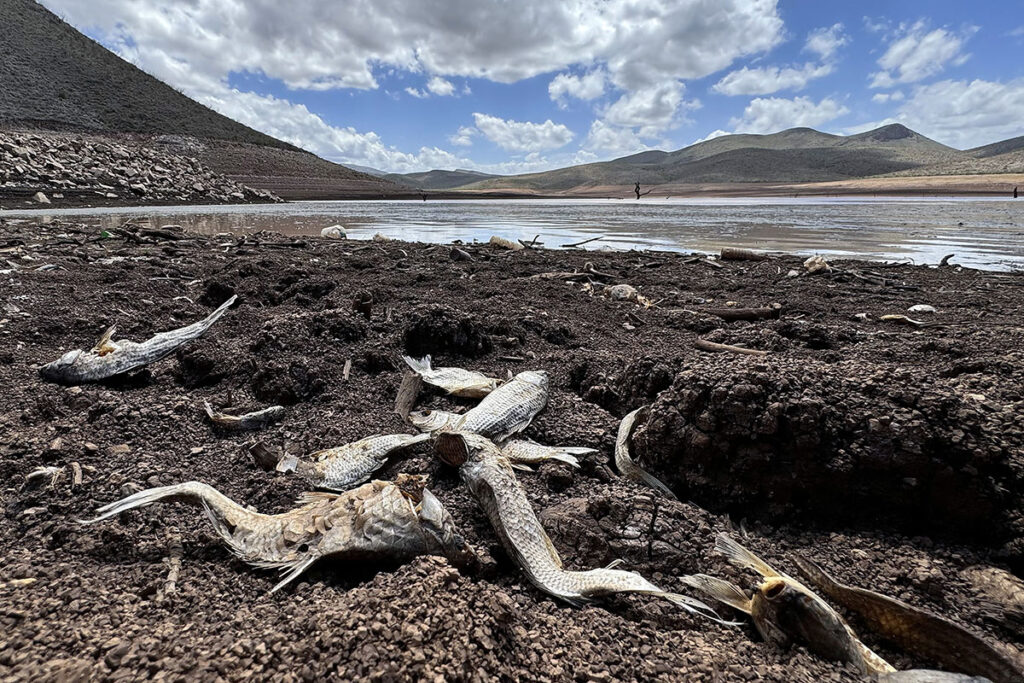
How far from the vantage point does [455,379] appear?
2863 millimetres

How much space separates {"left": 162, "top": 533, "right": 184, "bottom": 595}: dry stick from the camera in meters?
1.38

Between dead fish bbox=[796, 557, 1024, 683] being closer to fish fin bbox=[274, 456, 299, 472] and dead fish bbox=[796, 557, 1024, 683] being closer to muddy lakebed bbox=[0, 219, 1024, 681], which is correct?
muddy lakebed bbox=[0, 219, 1024, 681]

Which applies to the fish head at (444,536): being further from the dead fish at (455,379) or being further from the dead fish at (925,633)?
the dead fish at (455,379)

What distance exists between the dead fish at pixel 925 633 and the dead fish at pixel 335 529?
1.07m

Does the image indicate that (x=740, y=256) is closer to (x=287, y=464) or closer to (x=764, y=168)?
(x=287, y=464)

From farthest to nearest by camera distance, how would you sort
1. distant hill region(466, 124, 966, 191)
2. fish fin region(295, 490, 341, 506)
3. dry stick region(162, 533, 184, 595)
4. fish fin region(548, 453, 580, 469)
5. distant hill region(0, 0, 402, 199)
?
distant hill region(466, 124, 966, 191) → distant hill region(0, 0, 402, 199) → fish fin region(548, 453, 580, 469) → fish fin region(295, 490, 341, 506) → dry stick region(162, 533, 184, 595)

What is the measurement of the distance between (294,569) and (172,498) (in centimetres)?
62

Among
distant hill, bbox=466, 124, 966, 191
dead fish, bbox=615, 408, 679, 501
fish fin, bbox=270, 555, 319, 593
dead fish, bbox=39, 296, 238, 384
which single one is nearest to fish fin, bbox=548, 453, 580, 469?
dead fish, bbox=615, 408, 679, 501

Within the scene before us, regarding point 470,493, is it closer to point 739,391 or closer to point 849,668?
point 739,391

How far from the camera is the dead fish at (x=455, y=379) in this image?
276 cm

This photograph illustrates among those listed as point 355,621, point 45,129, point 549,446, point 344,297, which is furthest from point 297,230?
point 45,129

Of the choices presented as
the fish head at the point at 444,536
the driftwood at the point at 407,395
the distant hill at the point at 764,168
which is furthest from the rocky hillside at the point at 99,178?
the distant hill at the point at 764,168

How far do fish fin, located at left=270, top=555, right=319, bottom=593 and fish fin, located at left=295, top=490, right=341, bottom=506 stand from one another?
0.28 metres

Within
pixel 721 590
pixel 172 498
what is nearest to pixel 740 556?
pixel 721 590
